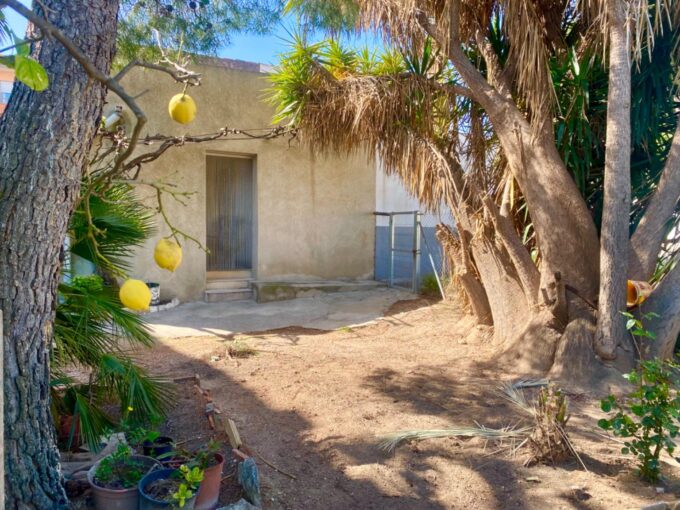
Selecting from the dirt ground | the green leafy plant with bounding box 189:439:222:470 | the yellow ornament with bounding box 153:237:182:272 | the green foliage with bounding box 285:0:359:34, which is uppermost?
the green foliage with bounding box 285:0:359:34

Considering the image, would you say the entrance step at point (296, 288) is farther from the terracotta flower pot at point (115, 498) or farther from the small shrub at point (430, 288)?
the terracotta flower pot at point (115, 498)

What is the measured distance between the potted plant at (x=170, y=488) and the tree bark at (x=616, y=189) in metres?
3.64

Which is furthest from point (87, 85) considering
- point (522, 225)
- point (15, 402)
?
point (522, 225)

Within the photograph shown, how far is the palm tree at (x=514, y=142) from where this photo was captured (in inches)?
186

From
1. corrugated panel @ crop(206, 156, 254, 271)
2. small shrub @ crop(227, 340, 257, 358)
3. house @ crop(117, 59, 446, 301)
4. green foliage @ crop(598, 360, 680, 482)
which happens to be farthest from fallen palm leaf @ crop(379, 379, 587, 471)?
corrugated panel @ crop(206, 156, 254, 271)

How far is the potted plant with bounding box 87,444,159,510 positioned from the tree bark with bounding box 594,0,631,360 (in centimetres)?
378

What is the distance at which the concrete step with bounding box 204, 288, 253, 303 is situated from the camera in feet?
30.7

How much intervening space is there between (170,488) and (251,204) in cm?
797

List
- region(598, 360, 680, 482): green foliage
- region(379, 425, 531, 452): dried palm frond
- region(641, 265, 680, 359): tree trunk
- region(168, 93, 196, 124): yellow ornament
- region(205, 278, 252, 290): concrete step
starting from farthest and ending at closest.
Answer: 1. region(205, 278, 252, 290): concrete step
2. region(641, 265, 680, 359): tree trunk
3. region(379, 425, 531, 452): dried palm frond
4. region(598, 360, 680, 482): green foliage
5. region(168, 93, 196, 124): yellow ornament

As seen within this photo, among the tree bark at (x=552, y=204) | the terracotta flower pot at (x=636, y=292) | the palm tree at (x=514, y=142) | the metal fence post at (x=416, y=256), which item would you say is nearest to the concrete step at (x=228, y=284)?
the metal fence post at (x=416, y=256)

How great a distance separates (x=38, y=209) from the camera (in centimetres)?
220

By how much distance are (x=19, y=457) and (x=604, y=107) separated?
562 centimetres

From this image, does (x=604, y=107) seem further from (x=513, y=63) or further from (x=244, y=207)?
(x=244, y=207)

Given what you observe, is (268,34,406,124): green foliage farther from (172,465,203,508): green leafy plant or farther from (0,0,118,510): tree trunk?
(172,465,203,508): green leafy plant
